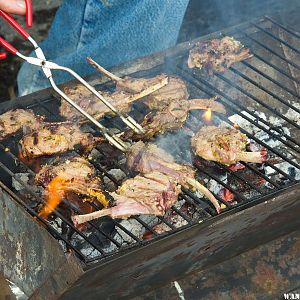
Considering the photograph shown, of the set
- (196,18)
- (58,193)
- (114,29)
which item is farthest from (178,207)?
(196,18)

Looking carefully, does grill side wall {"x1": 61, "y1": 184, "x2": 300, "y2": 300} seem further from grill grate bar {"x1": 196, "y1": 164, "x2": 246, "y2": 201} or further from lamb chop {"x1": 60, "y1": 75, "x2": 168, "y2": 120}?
lamb chop {"x1": 60, "y1": 75, "x2": 168, "y2": 120}

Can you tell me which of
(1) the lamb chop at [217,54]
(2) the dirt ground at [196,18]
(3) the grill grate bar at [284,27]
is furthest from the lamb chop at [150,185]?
(2) the dirt ground at [196,18]

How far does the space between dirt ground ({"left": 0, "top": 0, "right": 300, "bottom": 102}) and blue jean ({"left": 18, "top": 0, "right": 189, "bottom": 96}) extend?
695 mm

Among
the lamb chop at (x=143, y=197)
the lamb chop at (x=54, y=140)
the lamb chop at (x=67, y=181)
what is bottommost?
the lamb chop at (x=143, y=197)

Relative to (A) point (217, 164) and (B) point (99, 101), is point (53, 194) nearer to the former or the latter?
(B) point (99, 101)

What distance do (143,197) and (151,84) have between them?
0.95m

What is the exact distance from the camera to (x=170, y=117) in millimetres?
3934

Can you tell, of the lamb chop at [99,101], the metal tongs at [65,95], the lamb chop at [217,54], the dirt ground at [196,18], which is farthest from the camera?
the dirt ground at [196,18]

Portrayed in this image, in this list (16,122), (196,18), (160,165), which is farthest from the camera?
(196,18)

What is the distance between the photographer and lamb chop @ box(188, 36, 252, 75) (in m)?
4.29

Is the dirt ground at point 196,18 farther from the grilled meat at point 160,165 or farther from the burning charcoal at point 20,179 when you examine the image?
the burning charcoal at point 20,179

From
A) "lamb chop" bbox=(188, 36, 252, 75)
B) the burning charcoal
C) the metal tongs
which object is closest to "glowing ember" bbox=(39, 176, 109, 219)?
the burning charcoal

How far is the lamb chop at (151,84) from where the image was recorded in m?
4.11

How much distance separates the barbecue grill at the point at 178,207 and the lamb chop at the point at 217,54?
0.18 feet
